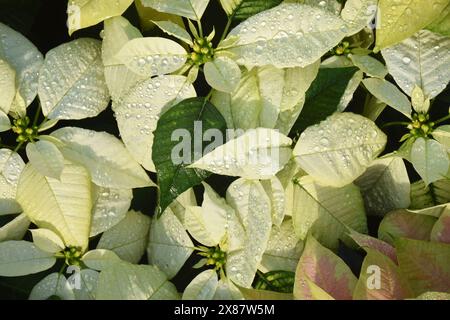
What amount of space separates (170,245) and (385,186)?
27cm

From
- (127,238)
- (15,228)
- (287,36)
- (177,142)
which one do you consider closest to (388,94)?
(287,36)

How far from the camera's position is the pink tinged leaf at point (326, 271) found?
0.65 metres

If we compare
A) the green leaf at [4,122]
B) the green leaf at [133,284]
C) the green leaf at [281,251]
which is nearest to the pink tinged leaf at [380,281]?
the green leaf at [281,251]

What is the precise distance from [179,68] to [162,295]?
0.85ft

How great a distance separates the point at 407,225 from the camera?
691 mm

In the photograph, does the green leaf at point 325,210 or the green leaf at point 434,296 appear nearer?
the green leaf at point 434,296

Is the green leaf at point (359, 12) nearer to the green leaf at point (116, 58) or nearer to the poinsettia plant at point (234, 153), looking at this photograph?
A: the poinsettia plant at point (234, 153)

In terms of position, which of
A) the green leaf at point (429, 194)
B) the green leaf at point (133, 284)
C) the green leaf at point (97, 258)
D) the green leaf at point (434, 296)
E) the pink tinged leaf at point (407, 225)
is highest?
the green leaf at point (429, 194)

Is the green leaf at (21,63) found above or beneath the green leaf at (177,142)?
above

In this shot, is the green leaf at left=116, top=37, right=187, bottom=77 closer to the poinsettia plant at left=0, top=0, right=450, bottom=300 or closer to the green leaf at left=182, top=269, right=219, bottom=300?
the poinsettia plant at left=0, top=0, right=450, bottom=300

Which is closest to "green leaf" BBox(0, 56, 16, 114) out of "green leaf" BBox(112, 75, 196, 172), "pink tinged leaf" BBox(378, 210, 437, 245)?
"green leaf" BBox(112, 75, 196, 172)

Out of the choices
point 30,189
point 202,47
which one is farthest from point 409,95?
point 30,189

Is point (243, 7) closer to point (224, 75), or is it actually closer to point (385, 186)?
point (224, 75)

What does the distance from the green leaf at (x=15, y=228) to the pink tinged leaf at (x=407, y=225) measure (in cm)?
43
